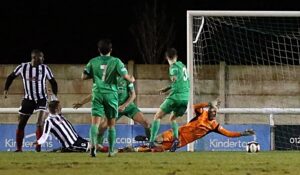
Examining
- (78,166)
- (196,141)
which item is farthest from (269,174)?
(196,141)

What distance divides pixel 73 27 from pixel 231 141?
16891 millimetres

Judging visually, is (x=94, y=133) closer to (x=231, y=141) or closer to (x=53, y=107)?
(x=53, y=107)

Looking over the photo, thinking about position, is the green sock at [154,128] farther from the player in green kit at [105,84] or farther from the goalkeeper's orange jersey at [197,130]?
the player in green kit at [105,84]

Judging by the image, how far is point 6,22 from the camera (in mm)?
32750

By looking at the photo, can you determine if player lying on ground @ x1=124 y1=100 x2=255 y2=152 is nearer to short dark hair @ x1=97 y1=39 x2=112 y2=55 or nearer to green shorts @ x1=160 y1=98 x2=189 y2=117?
green shorts @ x1=160 y1=98 x2=189 y2=117

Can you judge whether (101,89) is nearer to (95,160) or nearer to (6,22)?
(95,160)

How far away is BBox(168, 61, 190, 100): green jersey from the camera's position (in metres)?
15.4

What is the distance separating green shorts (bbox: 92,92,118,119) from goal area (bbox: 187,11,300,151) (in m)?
4.35

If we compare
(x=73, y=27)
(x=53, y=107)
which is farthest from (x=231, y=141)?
(x=73, y=27)

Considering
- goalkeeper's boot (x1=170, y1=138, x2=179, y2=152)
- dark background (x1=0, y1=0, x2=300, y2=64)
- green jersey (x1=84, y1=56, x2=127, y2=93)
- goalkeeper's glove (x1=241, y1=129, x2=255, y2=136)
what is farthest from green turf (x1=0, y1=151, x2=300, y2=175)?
dark background (x1=0, y1=0, x2=300, y2=64)

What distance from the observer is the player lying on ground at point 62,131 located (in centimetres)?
1577

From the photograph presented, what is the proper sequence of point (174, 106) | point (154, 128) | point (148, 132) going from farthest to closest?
point (148, 132), point (174, 106), point (154, 128)

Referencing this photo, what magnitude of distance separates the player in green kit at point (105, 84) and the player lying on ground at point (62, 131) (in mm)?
3042

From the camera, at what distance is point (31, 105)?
15852mm
